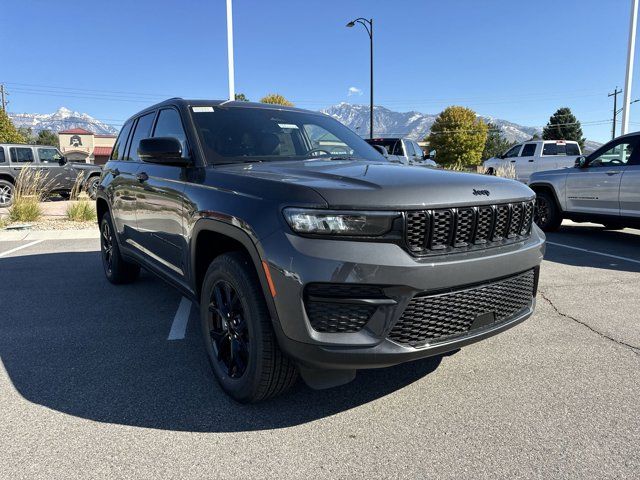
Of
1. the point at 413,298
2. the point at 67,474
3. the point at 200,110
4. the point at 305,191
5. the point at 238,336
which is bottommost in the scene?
the point at 67,474

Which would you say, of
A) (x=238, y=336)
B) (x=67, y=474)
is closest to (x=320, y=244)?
(x=238, y=336)

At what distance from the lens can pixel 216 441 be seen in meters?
2.32

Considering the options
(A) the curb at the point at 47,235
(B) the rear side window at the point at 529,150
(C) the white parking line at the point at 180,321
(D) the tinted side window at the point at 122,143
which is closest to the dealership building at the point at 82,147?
(B) the rear side window at the point at 529,150

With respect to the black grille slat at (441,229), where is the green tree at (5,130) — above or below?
above

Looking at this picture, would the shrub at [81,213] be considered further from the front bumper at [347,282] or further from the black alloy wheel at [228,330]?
the front bumper at [347,282]

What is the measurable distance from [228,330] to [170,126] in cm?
190

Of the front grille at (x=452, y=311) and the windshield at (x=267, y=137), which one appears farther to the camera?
the windshield at (x=267, y=137)

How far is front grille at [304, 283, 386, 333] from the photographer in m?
2.09

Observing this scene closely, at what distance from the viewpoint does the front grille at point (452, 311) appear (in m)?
2.18

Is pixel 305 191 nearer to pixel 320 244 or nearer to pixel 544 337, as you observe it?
pixel 320 244

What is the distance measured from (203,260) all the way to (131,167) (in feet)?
6.03

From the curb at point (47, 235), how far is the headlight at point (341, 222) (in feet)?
26.2

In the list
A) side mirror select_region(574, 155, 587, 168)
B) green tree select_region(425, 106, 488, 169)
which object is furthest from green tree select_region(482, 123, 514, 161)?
side mirror select_region(574, 155, 587, 168)

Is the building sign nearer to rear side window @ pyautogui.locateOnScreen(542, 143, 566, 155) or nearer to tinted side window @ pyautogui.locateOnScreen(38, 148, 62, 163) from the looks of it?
tinted side window @ pyautogui.locateOnScreen(38, 148, 62, 163)
